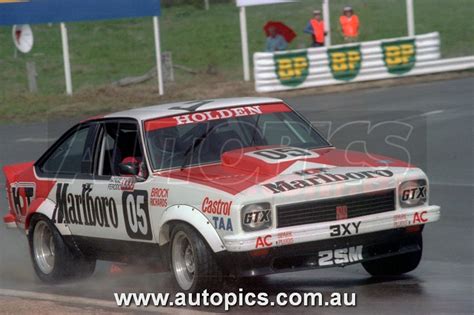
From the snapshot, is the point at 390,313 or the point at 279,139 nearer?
the point at 390,313

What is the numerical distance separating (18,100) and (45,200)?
2016 centimetres

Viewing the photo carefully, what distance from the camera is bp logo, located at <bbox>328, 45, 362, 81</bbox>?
26781mm

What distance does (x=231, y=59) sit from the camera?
36.9 metres

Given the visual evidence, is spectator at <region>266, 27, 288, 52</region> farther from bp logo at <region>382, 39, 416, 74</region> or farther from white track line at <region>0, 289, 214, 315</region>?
white track line at <region>0, 289, 214, 315</region>

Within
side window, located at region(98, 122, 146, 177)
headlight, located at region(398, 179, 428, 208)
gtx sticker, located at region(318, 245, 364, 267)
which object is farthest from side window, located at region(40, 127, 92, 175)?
headlight, located at region(398, 179, 428, 208)

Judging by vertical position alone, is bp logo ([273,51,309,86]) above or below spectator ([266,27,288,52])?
below

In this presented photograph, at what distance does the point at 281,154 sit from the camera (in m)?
8.04

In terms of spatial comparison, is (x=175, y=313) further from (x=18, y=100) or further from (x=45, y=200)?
(x=18, y=100)

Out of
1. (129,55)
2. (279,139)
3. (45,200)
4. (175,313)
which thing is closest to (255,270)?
(175,313)

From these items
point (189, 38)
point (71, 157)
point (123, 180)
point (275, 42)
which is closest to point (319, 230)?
point (123, 180)

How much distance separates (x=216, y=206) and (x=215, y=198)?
0.20 feet

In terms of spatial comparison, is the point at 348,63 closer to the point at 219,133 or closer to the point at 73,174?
the point at 73,174

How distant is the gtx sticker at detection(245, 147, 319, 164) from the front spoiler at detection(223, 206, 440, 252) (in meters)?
0.73

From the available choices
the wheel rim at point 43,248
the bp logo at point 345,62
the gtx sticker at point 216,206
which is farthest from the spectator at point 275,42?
the gtx sticker at point 216,206
